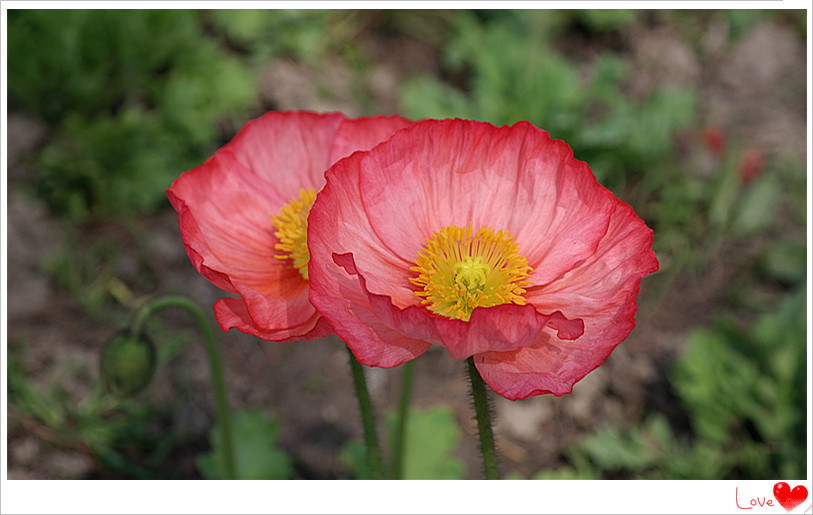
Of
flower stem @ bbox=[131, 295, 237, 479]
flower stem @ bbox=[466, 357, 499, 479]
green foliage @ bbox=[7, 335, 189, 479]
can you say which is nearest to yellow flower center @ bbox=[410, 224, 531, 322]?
flower stem @ bbox=[466, 357, 499, 479]

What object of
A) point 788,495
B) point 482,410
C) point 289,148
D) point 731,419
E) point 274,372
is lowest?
point 731,419

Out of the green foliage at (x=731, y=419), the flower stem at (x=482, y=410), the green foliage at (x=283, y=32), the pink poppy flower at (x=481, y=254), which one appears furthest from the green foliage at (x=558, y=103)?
the flower stem at (x=482, y=410)

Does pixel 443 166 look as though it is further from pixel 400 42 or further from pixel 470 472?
pixel 400 42

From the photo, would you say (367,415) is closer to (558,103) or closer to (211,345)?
(211,345)

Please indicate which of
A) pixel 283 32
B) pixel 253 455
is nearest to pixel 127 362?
pixel 253 455

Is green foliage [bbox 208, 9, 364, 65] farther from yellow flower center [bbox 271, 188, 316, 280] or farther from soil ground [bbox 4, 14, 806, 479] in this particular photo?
yellow flower center [bbox 271, 188, 316, 280]

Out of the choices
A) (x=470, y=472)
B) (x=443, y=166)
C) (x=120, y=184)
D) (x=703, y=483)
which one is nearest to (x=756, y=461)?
(x=470, y=472)

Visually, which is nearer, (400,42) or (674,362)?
(674,362)
